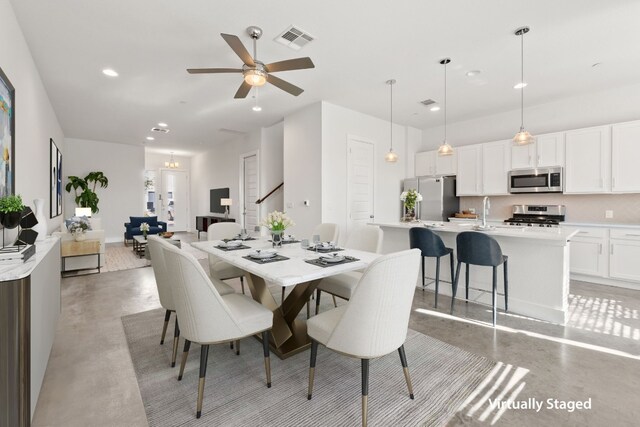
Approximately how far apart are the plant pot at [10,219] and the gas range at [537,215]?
612cm

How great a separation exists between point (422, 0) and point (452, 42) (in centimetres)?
82

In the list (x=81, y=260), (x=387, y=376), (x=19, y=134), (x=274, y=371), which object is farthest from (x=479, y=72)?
(x=81, y=260)

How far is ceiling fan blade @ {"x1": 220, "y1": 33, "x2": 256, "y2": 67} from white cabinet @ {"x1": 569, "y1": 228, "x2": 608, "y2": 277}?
5.18m

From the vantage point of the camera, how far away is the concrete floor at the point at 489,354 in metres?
1.67

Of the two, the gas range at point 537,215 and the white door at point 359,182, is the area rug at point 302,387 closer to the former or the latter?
the white door at point 359,182

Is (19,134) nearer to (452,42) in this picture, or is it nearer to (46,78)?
(46,78)

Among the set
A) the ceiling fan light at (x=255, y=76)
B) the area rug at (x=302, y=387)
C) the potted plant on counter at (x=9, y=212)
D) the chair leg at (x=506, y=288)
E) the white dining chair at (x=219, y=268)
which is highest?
the ceiling fan light at (x=255, y=76)

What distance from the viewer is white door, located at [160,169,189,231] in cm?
1052

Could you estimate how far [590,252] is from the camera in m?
4.28

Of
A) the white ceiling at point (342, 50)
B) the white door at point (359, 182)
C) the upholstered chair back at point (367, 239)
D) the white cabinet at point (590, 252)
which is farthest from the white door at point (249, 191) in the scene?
the white cabinet at point (590, 252)

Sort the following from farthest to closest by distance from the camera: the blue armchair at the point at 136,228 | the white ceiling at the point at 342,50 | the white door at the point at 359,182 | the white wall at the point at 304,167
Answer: the blue armchair at the point at 136,228, the white door at the point at 359,182, the white wall at the point at 304,167, the white ceiling at the point at 342,50

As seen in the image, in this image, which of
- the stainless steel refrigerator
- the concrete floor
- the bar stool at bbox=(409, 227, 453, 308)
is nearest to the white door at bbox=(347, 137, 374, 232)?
the stainless steel refrigerator

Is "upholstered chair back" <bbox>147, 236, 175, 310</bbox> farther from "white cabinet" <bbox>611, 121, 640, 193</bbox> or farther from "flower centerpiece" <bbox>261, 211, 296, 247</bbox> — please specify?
"white cabinet" <bbox>611, 121, 640, 193</bbox>

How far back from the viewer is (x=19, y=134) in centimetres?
282
